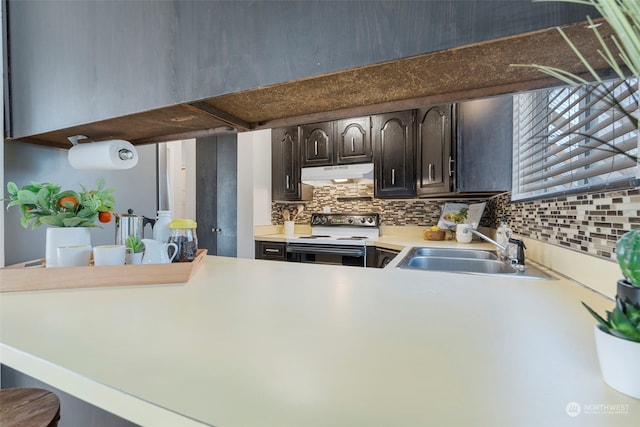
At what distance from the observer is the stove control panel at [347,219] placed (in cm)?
320

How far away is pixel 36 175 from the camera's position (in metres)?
1.38

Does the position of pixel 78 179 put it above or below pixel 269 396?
above

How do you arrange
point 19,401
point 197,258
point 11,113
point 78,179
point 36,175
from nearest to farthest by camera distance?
point 19,401 < point 197,258 < point 11,113 < point 36,175 < point 78,179

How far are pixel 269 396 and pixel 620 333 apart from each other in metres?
0.44

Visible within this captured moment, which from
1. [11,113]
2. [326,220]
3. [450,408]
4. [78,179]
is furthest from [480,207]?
[11,113]

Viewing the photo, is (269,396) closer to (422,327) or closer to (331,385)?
(331,385)

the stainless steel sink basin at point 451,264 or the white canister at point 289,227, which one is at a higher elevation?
the white canister at point 289,227

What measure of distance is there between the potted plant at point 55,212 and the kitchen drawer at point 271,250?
2.04 metres

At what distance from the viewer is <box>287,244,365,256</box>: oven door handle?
107 inches

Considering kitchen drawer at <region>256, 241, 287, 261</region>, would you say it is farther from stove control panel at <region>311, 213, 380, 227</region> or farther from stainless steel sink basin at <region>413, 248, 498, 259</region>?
stainless steel sink basin at <region>413, 248, 498, 259</region>

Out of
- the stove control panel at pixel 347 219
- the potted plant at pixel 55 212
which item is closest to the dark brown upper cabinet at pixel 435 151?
the stove control panel at pixel 347 219

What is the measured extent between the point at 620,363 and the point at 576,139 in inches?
40.1

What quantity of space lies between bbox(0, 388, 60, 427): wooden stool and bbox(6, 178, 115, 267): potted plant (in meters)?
0.39

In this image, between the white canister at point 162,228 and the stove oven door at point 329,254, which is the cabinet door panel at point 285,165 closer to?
the stove oven door at point 329,254
